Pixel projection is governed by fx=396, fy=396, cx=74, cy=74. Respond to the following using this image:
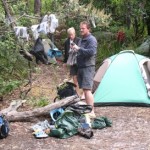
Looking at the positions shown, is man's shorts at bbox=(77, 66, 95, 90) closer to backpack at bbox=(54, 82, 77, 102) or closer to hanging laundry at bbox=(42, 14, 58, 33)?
backpack at bbox=(54, 82, 77, 102)

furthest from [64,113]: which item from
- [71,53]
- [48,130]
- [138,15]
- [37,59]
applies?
[138,15]

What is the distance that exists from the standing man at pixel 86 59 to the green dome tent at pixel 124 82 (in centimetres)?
122

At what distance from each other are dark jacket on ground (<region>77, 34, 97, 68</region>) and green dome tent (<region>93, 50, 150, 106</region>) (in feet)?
4.47

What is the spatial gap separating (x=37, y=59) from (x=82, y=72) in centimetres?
517

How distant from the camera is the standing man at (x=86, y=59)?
649 cm

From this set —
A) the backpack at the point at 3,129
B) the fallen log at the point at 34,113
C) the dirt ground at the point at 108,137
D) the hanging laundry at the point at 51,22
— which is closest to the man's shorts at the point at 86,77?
the fallen log at the point at 34,113

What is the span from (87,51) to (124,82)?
1.74m

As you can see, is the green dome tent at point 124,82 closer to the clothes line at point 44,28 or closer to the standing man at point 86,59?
the standing man at point 86,59

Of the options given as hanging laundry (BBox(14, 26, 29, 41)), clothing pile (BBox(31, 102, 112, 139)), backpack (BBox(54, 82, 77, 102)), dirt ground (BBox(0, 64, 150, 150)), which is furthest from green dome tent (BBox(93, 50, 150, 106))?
hanging laundry (BBox(14, 26, 29, 41))

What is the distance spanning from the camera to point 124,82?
7906 millimetres

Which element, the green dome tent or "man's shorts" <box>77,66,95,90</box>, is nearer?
"man's shorts" <box>77,66,95,90</box>

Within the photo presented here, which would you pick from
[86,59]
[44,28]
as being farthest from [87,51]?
[44,28]

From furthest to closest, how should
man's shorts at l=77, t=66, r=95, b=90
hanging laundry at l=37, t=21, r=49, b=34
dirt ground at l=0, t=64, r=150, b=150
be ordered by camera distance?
hanging laundry at l=37, t=21, r=49, b=34 < man's shorts at l=77, t=66, r=95, b=90 < dirt ground at l=0, t=64, r=150, b=150

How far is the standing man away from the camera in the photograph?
649 cm
